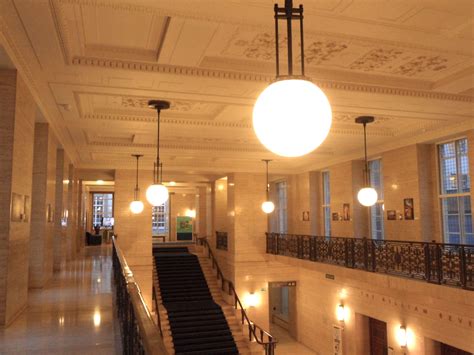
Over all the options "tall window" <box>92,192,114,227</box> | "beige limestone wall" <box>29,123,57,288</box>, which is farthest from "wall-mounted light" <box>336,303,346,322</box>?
"tall window" <box>92,192,114,227</box>

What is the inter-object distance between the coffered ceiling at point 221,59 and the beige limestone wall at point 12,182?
39cm

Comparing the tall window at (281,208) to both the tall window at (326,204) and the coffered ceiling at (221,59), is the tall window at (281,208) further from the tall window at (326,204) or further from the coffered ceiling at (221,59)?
the coffered ceiling at (221,59)

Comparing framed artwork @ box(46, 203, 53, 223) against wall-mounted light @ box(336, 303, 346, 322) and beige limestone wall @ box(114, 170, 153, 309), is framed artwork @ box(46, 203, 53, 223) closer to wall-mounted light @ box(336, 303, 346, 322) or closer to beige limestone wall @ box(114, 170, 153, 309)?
beige limestone wall @ box(114, 170, 153, 309)

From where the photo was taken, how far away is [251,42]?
517 centimetres

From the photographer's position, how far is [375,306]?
11227mm

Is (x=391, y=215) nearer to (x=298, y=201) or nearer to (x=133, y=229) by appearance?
(x=298, y=201)

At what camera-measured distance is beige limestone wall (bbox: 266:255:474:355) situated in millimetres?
Result: 8055

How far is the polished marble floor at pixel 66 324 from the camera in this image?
4.15 meters

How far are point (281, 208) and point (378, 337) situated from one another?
8361 millimetres

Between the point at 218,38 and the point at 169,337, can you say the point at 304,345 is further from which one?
the point at 218,38

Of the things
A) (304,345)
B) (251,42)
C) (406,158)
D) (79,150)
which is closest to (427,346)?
(406,158)

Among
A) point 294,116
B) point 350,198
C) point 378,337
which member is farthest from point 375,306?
point 294,116

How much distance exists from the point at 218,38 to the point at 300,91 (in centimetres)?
314

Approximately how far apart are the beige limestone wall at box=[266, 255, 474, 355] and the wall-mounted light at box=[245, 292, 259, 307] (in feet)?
1.65
